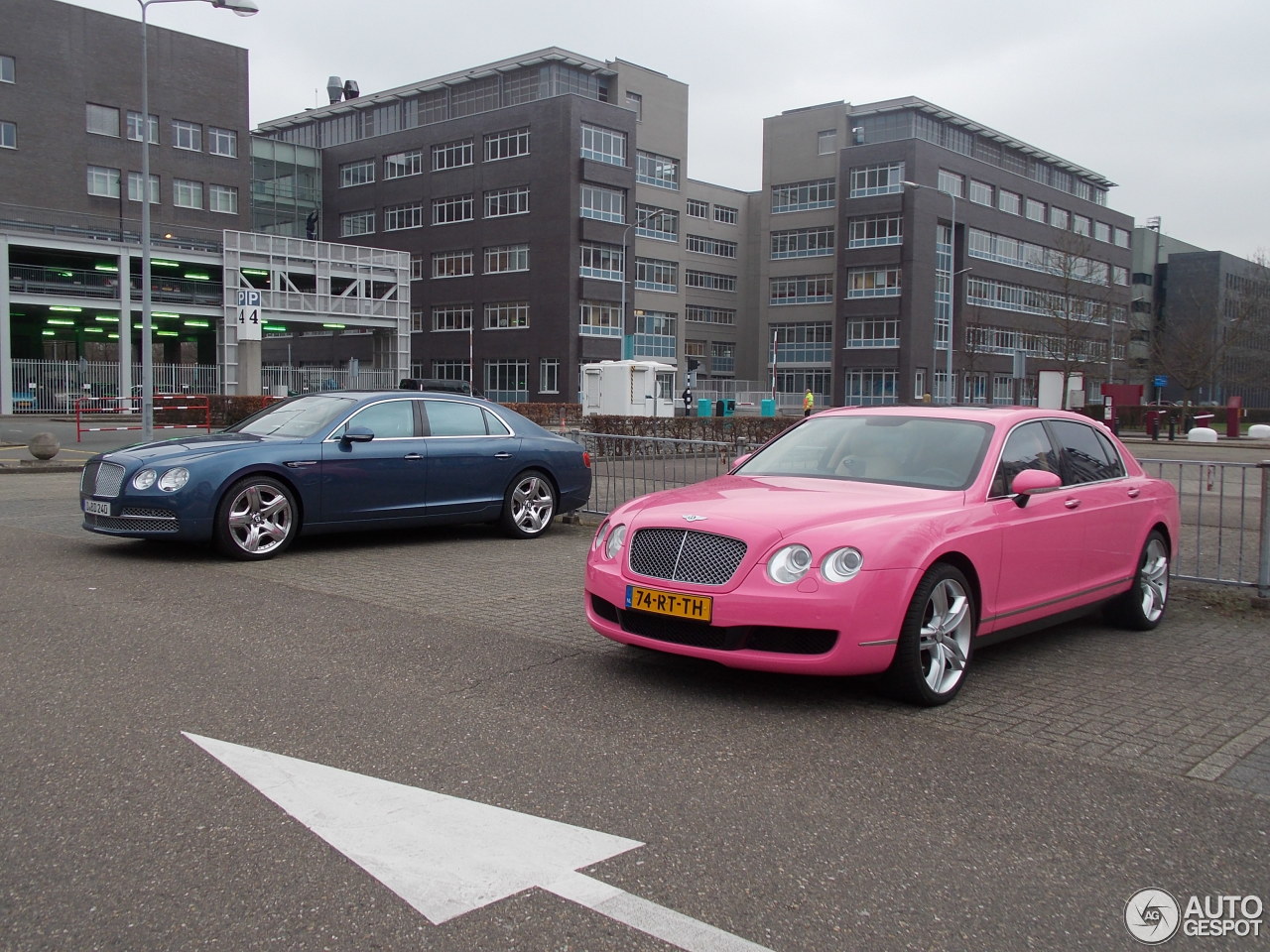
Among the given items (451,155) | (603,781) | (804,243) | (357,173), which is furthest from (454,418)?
(804,243)

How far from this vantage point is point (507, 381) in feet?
219

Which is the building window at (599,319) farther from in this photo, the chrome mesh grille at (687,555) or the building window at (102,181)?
the chrome mesh grille at (687,555)

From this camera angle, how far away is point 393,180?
70.8 meters

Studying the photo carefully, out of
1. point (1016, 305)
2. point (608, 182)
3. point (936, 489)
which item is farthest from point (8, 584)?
point (1016, 305)

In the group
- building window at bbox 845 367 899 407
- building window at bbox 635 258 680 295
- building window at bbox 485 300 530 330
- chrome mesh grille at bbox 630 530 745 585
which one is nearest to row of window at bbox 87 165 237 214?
building window at bbox 485 300 530 330

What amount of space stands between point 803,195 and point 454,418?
73.5 meters

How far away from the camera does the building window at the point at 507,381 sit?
65.7 meters

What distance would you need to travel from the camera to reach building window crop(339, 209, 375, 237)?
72688 millimetres

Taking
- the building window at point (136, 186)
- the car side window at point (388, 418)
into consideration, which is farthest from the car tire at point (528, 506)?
the building window at point (136, 186)

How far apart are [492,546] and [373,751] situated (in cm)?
613

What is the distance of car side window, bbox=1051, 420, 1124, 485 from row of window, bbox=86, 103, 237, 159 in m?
56.1


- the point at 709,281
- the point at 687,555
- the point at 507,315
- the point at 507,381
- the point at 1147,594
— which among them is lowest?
the point at 1147,594

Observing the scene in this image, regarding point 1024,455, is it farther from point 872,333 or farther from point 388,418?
point 872,333

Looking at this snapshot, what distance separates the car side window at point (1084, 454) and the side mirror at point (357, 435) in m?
5.93
